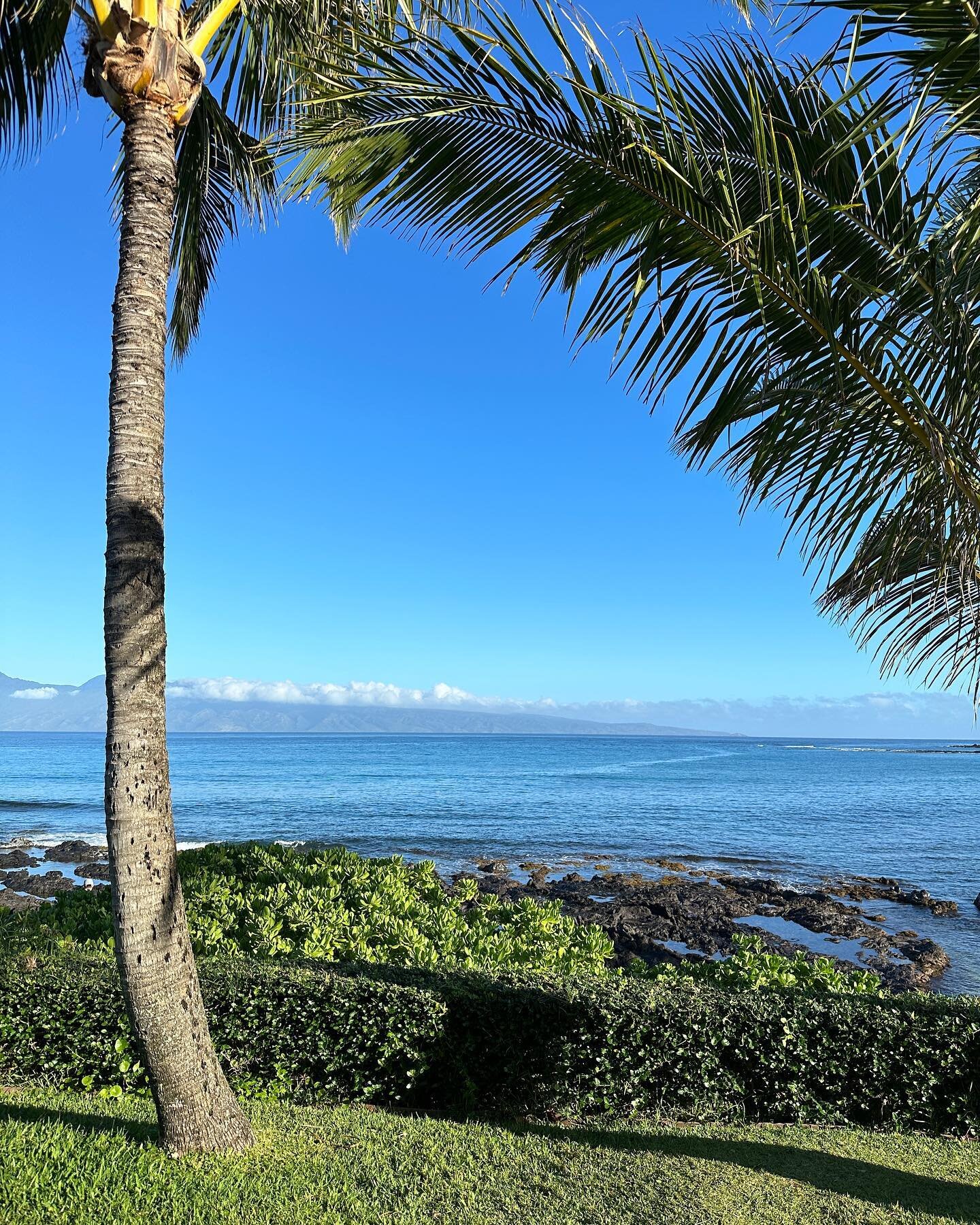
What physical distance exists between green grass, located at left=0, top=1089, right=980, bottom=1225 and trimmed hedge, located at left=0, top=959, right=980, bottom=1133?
1.08ft

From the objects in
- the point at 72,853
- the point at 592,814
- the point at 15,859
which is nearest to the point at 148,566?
the point at 15,859

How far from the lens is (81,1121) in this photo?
16.7ft

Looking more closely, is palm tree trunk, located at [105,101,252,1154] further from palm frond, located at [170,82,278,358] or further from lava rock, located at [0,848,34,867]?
lava rock, located at [0,848,34,867]

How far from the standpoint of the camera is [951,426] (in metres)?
3.99

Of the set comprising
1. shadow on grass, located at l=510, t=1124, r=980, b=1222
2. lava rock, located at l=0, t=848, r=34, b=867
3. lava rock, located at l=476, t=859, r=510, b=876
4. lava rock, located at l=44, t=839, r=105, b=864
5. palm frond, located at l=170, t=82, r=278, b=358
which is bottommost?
lava rock, located at l=476, t=859, r=510, b=876

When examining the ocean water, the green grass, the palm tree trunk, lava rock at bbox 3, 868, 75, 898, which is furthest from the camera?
the ocean water

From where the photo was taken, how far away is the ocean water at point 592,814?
92.3ft

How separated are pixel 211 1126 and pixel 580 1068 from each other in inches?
116

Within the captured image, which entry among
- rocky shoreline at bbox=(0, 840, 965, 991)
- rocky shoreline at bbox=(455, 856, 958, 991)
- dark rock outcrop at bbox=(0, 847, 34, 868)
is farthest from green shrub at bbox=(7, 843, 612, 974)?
dark rock outcrop at bbox=(0, 847, 34, 868)

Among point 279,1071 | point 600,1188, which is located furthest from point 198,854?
point 600,1188

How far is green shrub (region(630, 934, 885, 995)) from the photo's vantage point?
7316mm

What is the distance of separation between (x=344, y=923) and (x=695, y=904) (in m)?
13.3

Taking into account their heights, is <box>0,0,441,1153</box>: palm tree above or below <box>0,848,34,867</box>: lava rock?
above

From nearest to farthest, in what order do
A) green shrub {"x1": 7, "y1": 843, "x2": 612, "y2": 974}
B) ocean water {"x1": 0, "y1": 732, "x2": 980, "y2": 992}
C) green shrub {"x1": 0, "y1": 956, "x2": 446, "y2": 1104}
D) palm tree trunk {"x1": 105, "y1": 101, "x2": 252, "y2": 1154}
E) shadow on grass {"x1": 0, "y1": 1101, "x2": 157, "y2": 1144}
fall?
palm tree trunk {"x1": 105, "y1": 101, "x2": 252, "y2": 1154}, shadow on grass {"x1": 0, "y1": 1101, "x2": 157, "y2": 1144}, green shrub {"x1": 0, "y1": 956, "x2": 446, "y2": 1104}, green shrub {"x1": 7, "y1": 843, "x2": 612, "y2": 974}, ocean water {"x1": 0, "y1": 732, "x2": 980, "y2": 992}
